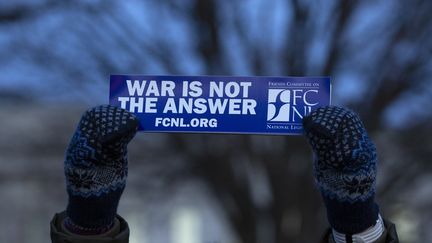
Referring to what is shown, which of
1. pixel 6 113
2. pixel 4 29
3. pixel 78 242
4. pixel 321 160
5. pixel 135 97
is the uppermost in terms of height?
pixel 4 29

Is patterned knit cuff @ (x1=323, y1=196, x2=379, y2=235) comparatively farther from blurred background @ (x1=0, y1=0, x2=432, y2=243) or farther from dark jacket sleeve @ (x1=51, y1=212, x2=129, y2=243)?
blurred background @ (x1=0, y1=0, x2=432, y2=243)

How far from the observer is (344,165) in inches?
43.3

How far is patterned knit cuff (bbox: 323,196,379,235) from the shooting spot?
3.74ft

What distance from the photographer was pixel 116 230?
130 cm

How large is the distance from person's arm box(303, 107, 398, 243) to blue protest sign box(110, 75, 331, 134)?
6.9 inches

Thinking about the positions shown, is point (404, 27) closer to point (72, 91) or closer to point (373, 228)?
point (72, 91)

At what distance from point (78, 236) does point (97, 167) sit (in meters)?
0.14

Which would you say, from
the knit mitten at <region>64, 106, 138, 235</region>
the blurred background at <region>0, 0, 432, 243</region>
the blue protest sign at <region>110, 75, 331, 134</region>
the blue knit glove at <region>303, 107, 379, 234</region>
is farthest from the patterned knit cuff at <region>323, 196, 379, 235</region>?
the blurred background at <region>0, 0, 432, 243</region>

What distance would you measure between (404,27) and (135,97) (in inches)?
228

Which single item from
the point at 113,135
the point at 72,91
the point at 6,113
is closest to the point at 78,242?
the point at 113,135

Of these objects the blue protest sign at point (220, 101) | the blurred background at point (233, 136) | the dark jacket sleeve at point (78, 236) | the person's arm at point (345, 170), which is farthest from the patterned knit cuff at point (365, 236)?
the blurred background at point (233, 136)

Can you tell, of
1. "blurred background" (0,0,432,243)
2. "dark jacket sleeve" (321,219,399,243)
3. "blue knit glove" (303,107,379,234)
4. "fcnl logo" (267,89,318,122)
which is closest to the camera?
"blue knit glove" (303,107,379,234)

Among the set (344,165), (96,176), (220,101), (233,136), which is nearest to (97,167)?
(96,176)

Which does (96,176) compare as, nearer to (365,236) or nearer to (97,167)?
(97,167)
